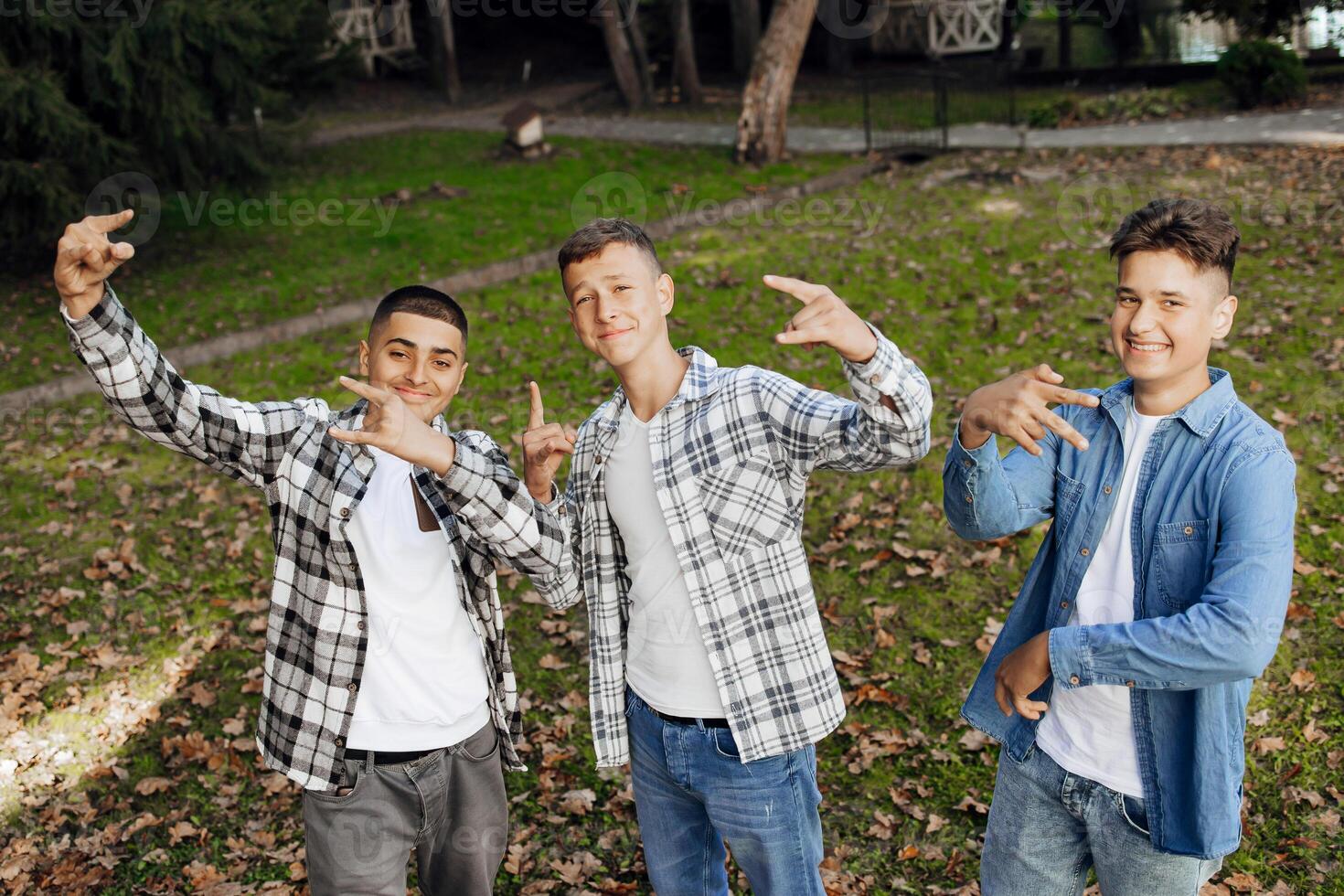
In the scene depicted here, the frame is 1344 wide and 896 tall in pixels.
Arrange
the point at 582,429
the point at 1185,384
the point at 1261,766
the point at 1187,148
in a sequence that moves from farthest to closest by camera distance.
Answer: the point at 1187,148 → the point at 1261,766 → the point at 582,429 → the point at 1185,384

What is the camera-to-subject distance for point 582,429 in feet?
10.9

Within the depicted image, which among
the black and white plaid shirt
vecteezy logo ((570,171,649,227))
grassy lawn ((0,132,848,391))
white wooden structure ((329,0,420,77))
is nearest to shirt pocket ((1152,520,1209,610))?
the black and white plaid shirt

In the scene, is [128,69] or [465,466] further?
[128,69]

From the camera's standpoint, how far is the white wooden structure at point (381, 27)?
91.6 ft

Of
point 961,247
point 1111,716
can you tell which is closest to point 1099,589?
point 1111,716

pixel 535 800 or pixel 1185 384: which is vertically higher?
pixel 1185 384

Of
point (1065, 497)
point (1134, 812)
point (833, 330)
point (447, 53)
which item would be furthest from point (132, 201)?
point (447, 53)

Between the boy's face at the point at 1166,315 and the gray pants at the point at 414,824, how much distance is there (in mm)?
2178

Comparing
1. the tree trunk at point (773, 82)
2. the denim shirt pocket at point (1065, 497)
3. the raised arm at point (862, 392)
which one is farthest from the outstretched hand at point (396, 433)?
the tree trunk at point (773, 82)

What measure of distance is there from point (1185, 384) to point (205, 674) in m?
5.65

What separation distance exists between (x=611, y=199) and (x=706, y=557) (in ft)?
46.8

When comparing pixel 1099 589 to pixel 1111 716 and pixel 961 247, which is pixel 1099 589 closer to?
pixel 1111 716

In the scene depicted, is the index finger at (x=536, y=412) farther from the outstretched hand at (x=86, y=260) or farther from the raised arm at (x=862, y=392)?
the outstretched hand at (x=86, y=260)

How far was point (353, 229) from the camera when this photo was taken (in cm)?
1552
